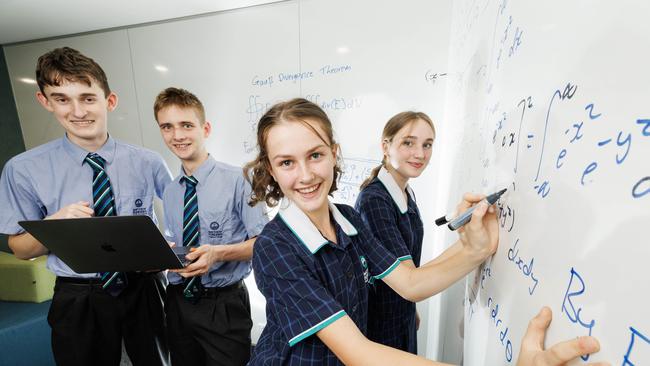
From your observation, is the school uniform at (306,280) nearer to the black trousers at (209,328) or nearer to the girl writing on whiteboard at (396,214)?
the girl writing on whiteboard at (396,214)

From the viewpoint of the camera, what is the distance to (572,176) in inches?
10.7

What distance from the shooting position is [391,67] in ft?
4.86

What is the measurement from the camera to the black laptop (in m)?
0.77

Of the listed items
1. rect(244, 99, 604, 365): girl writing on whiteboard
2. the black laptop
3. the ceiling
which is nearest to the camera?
rect(244, 99, 604, 365): girl writing on whiteboard

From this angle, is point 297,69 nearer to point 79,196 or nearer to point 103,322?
point 79,196

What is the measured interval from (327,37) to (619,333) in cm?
163

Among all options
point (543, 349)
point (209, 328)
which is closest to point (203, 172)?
point (209, 328)

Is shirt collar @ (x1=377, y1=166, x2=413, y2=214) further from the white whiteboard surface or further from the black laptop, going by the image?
the black laptop

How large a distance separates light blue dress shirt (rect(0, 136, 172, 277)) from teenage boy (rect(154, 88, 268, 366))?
13 cm

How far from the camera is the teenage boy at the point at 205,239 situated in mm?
1056

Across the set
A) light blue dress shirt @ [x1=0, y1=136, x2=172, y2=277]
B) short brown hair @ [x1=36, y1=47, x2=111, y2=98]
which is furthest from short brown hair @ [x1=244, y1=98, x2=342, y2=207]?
short brown hair @ [x1=36, y1=47, x2=111, y2=98]

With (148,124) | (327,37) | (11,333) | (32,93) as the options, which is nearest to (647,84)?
(327,37)

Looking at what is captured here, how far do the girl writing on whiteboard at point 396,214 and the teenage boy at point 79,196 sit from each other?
2.91 feet

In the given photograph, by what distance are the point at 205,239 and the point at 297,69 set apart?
1072mm
